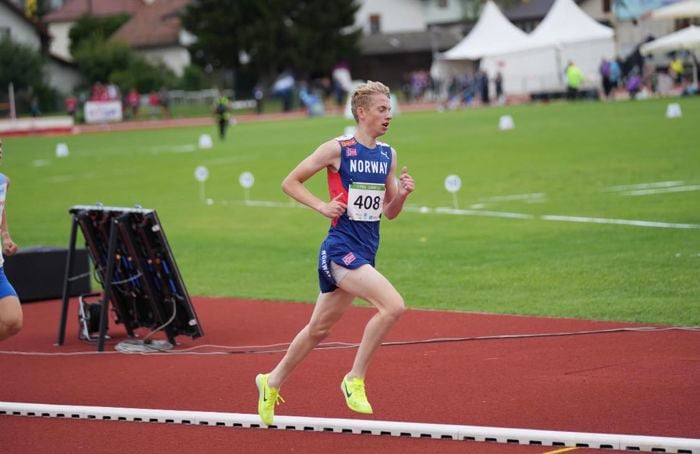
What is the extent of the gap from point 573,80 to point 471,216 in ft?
131

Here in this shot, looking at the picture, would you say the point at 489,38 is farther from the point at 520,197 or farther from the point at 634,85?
the point at 520,197

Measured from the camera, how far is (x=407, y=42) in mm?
104188

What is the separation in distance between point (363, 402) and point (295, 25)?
3070 inches

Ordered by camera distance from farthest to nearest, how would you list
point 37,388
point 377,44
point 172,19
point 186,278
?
point 172,19 < point 377,44 < point 186,278 < point 37,388

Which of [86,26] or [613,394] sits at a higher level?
[86,26]

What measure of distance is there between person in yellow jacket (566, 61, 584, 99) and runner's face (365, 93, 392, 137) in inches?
2039

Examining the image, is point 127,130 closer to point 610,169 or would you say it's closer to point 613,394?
point 610,169

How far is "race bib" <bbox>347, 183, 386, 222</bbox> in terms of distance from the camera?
25.0ft

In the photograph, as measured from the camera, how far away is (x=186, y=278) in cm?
1608

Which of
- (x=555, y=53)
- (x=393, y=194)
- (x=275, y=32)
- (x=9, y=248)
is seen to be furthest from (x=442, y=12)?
(x=393, y=194)

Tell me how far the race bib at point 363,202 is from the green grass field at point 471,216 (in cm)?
428

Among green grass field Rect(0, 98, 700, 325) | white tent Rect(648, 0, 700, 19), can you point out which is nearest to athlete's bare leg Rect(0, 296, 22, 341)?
green grass field Rect(0, 98, 700, 325)

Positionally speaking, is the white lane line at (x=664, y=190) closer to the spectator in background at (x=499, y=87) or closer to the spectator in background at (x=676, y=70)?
the spectator in background at (x=676, y=70)

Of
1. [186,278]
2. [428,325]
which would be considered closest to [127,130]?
[186,278]
